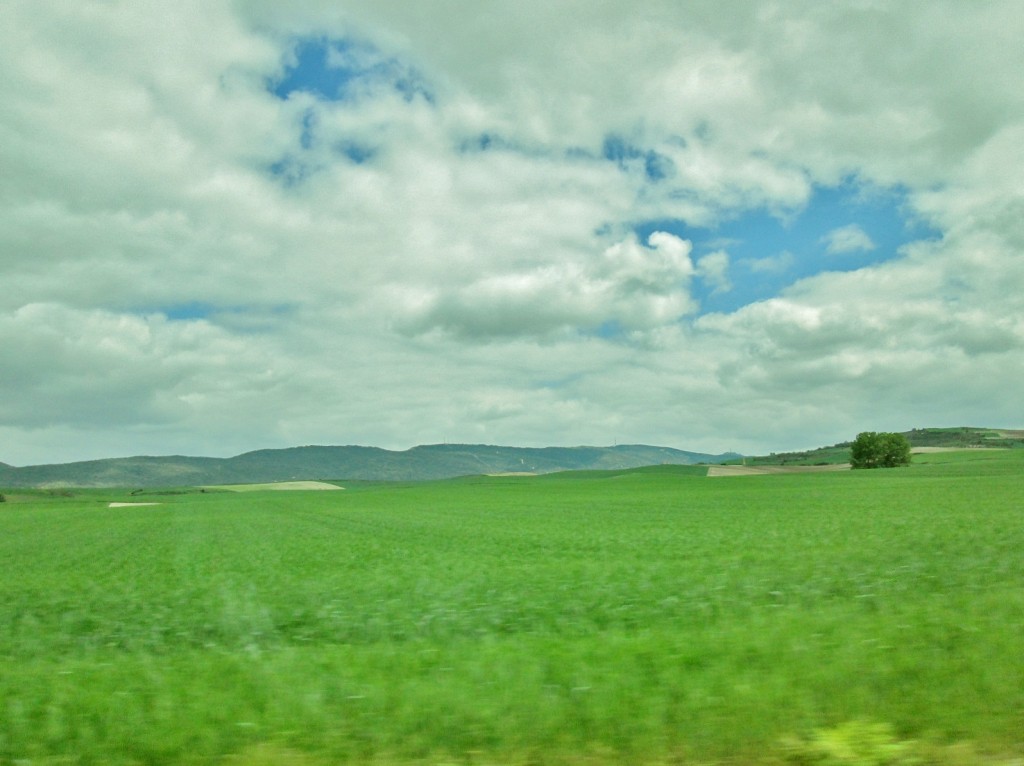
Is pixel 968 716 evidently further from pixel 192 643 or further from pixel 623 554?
pixel 623 554

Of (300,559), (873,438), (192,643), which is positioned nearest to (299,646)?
(192,643)

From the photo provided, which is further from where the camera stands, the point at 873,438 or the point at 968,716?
the point at 873,438

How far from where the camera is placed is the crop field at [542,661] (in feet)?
22.4

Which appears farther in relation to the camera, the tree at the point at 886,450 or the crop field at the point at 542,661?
the tree at the point at 886,450

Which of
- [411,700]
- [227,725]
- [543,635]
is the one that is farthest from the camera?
[543,635]

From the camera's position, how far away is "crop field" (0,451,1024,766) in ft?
22.4

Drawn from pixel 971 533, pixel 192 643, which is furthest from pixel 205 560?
pixel 971 533

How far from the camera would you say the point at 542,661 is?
965 cm

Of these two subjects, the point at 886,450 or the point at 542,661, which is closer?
the point at 542,661

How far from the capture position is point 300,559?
32.8 metres

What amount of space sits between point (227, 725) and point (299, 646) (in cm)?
551

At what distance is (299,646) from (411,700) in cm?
560

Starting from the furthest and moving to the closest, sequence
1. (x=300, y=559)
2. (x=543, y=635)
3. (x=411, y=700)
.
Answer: (x=300, y=559)
(x=543, y=635)
(x=411, y=700)

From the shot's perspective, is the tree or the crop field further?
the tree
